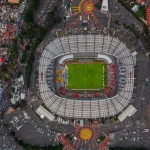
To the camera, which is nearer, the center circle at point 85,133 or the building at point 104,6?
the building at point 104,6

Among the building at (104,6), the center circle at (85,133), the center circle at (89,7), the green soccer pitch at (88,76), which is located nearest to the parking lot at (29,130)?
the center circle at (85,133)

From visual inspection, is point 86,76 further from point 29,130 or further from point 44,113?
point 29,130

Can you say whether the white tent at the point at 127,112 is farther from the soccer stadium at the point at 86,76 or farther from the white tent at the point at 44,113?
the white tent at the point at 44,113

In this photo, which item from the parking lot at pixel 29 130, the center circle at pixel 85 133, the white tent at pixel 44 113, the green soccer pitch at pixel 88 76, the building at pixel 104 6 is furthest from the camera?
the green soccer pitch at pixel 88 76

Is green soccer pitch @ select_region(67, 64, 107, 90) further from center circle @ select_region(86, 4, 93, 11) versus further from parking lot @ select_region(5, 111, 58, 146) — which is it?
center circle @ select_region(86, 4, 93, 11)

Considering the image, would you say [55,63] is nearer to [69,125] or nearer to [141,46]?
[69,125]

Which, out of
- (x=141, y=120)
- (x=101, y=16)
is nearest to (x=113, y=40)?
(x=101, y=16)

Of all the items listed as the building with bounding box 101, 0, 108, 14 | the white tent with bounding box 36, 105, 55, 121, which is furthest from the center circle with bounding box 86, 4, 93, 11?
the white tent with bounding box 36, 105, 55, 121

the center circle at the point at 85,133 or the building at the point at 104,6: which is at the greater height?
the building at the point at 104,6
